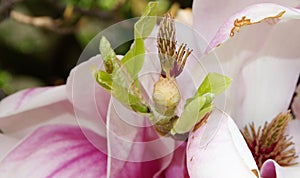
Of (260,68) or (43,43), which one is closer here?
(260,68)

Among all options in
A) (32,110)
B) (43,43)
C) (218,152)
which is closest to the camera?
(218,152)

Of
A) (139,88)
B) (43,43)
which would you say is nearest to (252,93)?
(139,88)

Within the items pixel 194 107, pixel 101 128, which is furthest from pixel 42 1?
pixel 194 107

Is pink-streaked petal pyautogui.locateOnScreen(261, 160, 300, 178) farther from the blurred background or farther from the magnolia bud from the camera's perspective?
the blurred background

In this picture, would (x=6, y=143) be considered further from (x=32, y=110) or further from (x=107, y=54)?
(x=107, y=54)

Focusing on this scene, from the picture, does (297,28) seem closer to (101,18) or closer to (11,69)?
(101,18)

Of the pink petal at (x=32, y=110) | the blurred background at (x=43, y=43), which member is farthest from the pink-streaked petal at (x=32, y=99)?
the blurred background at (x=43, y=43)

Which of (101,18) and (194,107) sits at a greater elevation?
(194,107)
